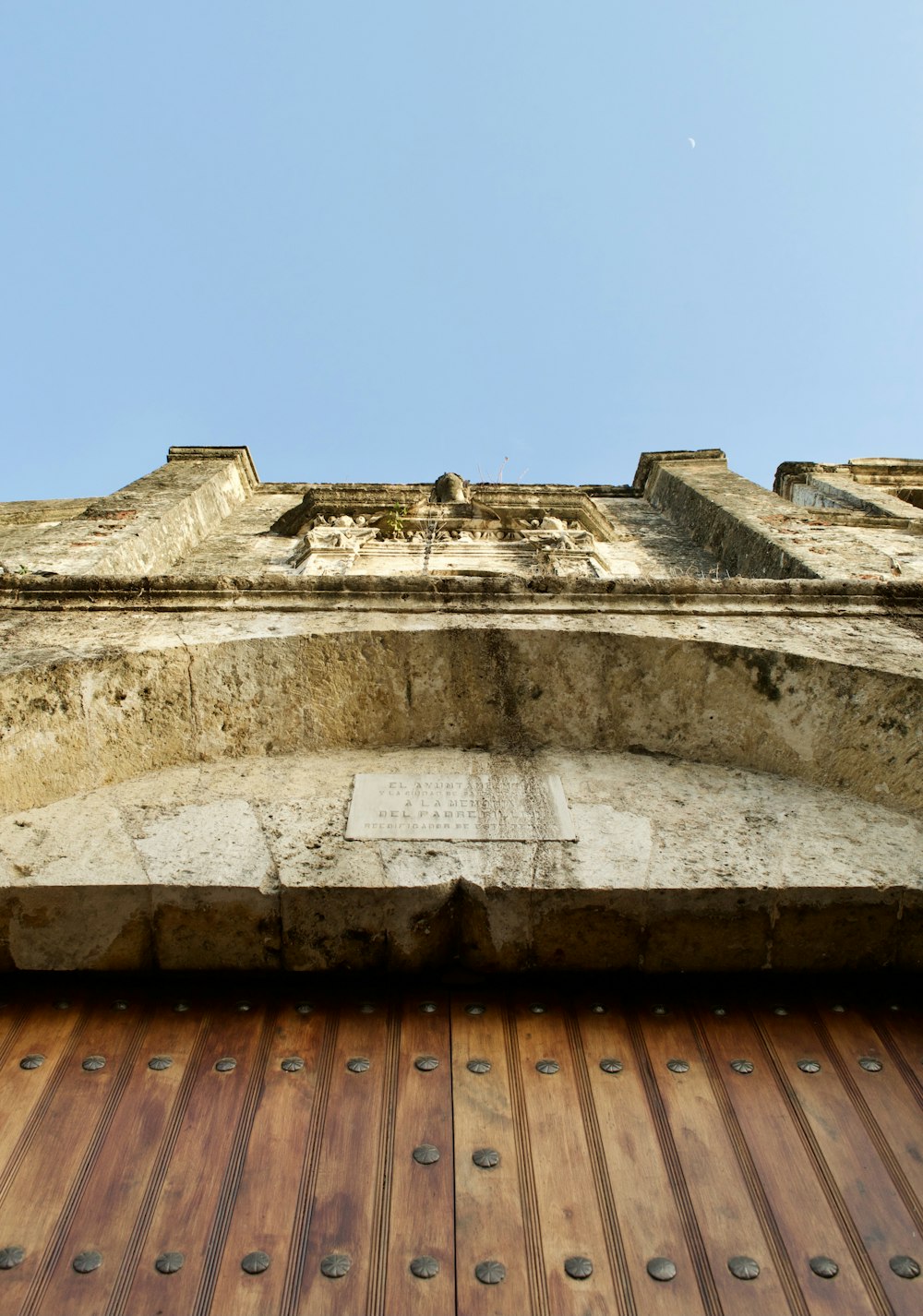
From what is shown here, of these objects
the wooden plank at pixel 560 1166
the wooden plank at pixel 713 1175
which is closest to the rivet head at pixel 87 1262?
the wooden plank at pixel 560 1166

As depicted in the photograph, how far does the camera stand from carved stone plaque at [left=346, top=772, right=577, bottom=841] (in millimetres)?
2846

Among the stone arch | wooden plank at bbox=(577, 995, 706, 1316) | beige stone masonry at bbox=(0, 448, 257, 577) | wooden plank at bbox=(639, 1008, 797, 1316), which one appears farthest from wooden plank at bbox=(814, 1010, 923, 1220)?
beige stone masonry at bbox=(0, 448, 257, 577)

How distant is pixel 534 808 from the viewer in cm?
299

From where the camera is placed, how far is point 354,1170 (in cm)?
213

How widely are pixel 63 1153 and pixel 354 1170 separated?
29.1 inches

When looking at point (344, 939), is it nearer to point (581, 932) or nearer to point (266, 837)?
point (266, 837)

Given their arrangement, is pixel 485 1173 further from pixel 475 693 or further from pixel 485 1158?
pixel 475 693

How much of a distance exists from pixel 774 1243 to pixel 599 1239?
404mm

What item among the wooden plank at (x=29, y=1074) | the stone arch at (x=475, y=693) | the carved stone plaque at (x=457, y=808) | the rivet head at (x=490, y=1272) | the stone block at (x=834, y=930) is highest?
the stone arch at (x=475, y=693)

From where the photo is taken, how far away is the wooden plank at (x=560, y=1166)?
1.87 m

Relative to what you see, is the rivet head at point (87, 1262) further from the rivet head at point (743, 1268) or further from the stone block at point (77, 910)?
the rivet head at point (743, 1268)

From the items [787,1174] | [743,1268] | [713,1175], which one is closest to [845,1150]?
[787,1174]

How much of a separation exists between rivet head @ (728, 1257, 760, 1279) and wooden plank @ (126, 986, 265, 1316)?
116cm

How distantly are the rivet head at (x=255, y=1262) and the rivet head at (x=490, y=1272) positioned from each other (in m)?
0.47
